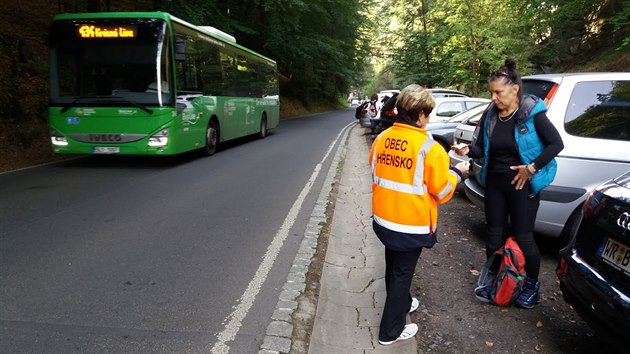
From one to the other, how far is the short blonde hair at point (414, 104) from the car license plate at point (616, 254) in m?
1.31

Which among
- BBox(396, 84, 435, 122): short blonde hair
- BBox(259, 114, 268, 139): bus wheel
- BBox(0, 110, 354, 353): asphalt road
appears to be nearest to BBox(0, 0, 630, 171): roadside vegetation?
BBox(0, 110, 354, 353): asphalt road

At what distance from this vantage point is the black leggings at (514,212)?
11.6ft

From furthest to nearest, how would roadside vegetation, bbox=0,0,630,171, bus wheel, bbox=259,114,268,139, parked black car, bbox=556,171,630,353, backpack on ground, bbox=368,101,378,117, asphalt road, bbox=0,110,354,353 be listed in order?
1. bus wheel, bbox=259,114,268,139
2. backpack on ground, bbox=368,101,378,117
3. roadside vegetation, bbox=0,0,630,171
4. asphalt road, bbox=0,110,354,353
5. parked black car, bbox=556,171,630,353

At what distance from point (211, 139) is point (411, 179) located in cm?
975

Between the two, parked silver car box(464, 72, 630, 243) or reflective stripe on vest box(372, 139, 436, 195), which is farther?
parked silver car box(464, 72, 630, 243)

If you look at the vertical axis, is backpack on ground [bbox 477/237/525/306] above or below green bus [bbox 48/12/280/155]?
below

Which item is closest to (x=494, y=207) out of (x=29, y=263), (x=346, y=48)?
(x=29, y=263)

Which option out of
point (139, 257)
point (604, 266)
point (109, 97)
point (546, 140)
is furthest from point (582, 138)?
point (109, 97)

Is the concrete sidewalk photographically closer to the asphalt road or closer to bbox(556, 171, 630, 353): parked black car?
the asphalt road

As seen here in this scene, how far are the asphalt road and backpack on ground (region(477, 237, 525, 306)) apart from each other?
1836 millimetres

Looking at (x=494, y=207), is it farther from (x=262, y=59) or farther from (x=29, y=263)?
(x=262, y=59)

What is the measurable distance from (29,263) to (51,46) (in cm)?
668

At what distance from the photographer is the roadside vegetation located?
41.2 feet

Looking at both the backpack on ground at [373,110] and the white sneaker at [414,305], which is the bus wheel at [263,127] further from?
the white sneaker at [414,305]
